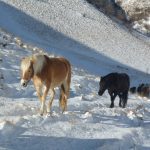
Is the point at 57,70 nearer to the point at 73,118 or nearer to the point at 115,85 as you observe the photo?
the point at 73,118

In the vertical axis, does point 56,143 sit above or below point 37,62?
below

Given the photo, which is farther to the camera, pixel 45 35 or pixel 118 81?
pixel 45 35

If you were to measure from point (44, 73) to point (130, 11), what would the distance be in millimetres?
77704

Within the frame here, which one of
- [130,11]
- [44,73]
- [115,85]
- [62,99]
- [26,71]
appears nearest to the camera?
[26,71]

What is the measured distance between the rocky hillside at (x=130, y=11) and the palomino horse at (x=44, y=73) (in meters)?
64.5

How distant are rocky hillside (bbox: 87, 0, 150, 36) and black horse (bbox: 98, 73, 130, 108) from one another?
60.3 meters

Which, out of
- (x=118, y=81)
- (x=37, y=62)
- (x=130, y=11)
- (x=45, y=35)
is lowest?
(x=45, y=35)

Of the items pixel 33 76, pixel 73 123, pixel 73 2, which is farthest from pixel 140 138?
pixel 73 2

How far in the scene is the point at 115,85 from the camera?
18891 mm

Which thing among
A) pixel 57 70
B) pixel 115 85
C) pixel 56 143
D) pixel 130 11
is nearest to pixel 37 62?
pixel 57 70

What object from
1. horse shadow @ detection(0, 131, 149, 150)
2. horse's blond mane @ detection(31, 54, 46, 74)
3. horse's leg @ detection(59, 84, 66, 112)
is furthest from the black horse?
horse shadow @ detection(0, 131, 149, 150)

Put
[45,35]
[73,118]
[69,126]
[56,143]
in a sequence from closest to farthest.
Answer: [56,143]
[69,126]
[73,118]
[45,35]

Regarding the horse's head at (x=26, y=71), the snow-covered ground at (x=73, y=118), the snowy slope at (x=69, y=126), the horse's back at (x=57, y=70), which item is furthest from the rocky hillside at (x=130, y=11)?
the horse's head at (x=26, y=71)

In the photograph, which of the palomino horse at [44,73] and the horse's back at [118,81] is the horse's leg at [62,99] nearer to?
the palomino horse at [44,73]
